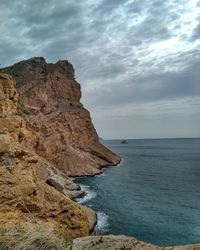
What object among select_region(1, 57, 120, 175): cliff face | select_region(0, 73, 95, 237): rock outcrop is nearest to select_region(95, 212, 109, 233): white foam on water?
select_region(0, 73, 95, 237): rock outcrop

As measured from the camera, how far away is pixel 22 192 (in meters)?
21.9

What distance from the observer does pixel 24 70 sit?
275ft

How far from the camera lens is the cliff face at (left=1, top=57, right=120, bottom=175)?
75062mm

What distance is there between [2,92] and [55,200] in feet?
36.7

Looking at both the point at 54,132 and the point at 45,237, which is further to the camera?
the point at 54,132

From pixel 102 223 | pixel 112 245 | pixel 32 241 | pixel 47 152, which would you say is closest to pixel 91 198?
pixel 102 223

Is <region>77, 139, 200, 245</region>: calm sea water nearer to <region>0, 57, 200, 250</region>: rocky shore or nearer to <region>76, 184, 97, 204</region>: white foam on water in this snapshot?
<region>76, 184, 97, 204</region>: white foam on water

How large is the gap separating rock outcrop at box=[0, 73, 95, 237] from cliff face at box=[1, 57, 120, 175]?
39.1 m

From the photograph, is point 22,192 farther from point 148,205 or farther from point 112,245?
point 148,205

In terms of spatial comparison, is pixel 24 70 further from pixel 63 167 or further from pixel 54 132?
pixel 63 167

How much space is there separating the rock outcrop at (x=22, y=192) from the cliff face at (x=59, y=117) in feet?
128

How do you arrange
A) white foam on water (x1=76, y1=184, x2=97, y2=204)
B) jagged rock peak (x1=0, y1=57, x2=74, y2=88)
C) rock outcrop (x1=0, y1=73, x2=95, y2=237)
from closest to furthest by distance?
rock outcrop (x1=0, y1=73, x2=95, y2=237), white foam on water (x1=76, y1=184, x2=97, y2=204), jagged rock peak (x1=0, y1=57, x2=74, y2=88)

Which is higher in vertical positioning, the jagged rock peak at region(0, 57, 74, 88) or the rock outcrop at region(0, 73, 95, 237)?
the jagged rock peak at region(0, 57, 74, 88)

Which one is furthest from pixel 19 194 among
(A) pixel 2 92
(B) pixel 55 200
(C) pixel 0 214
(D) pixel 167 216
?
(D) pixel 167 216
